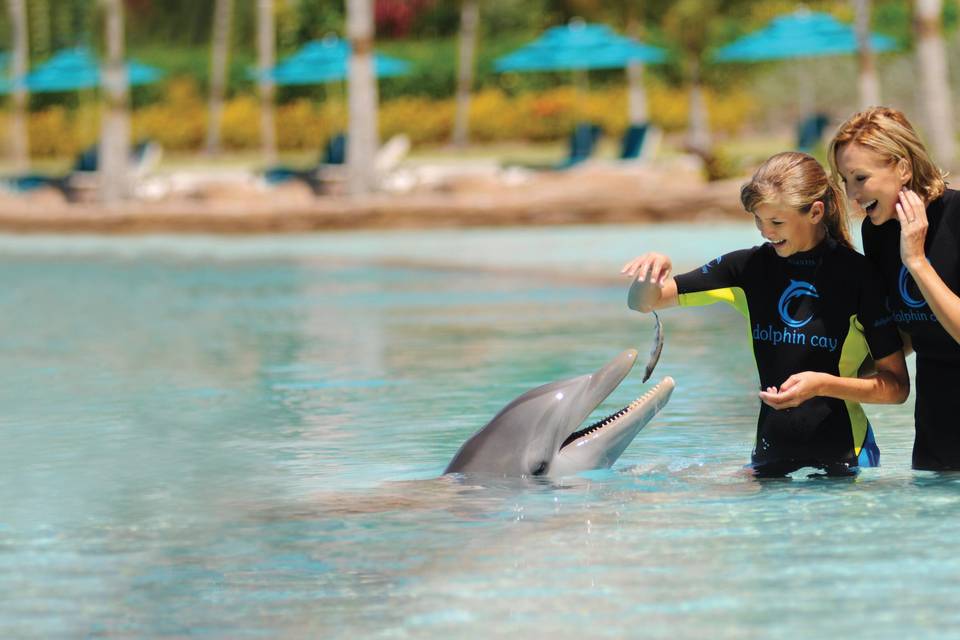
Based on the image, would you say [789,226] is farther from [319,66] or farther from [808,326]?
[319,66]

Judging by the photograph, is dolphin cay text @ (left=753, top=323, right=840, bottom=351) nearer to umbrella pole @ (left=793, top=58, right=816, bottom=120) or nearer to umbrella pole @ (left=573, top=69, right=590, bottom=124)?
umbrella pole @ (left=793, top=58, right=816, bottom=120)

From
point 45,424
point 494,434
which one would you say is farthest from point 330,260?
point 494,434

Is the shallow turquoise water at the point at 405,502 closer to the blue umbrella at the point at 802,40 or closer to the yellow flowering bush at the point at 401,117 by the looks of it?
the blue umbrella at the point at 802,40

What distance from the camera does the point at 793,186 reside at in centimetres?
493

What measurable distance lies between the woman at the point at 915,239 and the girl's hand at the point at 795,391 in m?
0.36

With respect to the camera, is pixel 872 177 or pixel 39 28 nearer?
pixel 872 177

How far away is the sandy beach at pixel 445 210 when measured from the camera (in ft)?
61.0

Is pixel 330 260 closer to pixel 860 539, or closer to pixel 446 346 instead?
pixel 446 346

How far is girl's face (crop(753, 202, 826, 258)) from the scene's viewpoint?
4980 millimetres

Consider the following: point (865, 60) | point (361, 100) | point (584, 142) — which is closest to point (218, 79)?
point (584, 142)

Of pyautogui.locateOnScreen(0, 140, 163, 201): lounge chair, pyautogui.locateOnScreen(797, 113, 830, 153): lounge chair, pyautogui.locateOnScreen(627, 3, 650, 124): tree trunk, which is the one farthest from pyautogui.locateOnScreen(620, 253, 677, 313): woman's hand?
pyautogui.locateOnScreen(627, 3, 650, 124): tree trunk

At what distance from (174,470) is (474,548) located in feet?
6.81

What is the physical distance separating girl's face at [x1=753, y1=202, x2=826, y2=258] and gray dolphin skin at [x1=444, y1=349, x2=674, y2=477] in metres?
0.58

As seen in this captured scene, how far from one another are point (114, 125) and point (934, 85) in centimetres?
1121
